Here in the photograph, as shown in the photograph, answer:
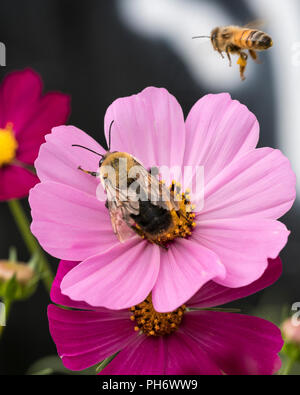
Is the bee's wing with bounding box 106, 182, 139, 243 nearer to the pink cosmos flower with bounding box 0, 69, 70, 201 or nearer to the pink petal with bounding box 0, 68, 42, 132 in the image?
the pink cosmos flower with bounding box 0, 69, 70, 201

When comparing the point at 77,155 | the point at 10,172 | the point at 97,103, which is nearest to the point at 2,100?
the point at 10,172

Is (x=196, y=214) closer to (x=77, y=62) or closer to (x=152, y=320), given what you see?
(x=152, y=320)

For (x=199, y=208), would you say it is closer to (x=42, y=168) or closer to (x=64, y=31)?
(x=42, y=168)

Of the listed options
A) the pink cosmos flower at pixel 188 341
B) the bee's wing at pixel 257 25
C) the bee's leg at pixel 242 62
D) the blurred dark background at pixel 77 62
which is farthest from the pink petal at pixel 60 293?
the blurred dark background at pixel 77 62

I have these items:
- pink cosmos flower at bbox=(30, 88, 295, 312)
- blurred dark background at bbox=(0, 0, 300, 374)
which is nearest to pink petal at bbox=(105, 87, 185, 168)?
pink cosmos flower at bbox=(30, 88, 295, 312)

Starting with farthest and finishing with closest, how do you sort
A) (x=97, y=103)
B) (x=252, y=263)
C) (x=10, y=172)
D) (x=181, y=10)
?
1. (x=97, y=103)
2. (x=181, y=10)
3. (x=10, y=172)
4. (x=252, y=263)

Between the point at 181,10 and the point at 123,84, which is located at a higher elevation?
the point at 181,10

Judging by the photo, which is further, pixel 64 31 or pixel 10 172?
pixel 64 31

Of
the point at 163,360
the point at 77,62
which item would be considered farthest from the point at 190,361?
the point at 77,62
